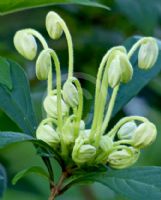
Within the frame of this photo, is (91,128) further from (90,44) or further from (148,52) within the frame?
(90,44)

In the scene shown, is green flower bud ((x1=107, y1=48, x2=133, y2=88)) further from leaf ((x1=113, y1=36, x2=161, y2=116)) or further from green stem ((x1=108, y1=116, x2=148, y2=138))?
leaf ((x1=113, y1=36, x2=161, y2=116))

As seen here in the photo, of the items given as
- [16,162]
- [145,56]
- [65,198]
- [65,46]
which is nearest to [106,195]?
[65,198]

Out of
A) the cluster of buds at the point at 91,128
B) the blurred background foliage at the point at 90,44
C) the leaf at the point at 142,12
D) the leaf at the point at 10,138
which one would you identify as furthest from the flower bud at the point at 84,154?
the leaf at the point at 142,12

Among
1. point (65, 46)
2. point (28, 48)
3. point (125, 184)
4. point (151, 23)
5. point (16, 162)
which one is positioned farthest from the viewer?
point (65, 46)

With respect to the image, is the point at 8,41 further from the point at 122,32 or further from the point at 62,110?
the point at 62,110

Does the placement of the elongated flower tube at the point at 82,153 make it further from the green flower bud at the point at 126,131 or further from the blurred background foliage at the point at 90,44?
the blurred background foliage at the point at 90,44

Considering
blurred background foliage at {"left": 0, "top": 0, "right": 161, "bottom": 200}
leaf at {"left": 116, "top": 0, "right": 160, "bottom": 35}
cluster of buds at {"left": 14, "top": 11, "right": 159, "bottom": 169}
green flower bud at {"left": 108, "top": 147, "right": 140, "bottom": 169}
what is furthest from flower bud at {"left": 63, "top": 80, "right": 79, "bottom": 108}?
leaf at {"left": 116, "top": 0, "right": 160, "bottom": 35}

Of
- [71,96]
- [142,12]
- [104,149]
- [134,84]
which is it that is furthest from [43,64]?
[142,12]
